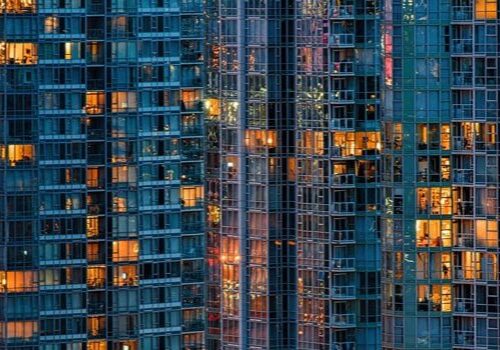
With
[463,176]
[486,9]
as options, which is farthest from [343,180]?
[486,9]

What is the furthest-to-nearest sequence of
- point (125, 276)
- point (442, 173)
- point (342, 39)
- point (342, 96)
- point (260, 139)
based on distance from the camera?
point (125, 276) < point (260, 139) < point (342, 96) < point (342, 39) < point (442, 173)

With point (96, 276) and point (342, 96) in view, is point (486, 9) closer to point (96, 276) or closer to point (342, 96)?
point (342, 96)

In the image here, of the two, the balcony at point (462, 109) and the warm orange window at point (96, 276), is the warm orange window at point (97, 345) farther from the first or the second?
the balcony at point (462, 109)

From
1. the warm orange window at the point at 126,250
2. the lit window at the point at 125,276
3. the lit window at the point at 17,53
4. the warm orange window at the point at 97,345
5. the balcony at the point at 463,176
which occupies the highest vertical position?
the lit window at the point at 17,53

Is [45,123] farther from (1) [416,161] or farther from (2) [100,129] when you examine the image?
(1) [416,161]

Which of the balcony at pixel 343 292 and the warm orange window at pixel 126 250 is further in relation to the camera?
the warm orange window at pixel 126 250

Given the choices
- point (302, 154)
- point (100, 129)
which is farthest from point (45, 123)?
point (302, 154)

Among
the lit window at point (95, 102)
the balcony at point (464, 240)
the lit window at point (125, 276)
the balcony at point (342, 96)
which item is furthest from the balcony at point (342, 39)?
the lit window at point (125, 276)
